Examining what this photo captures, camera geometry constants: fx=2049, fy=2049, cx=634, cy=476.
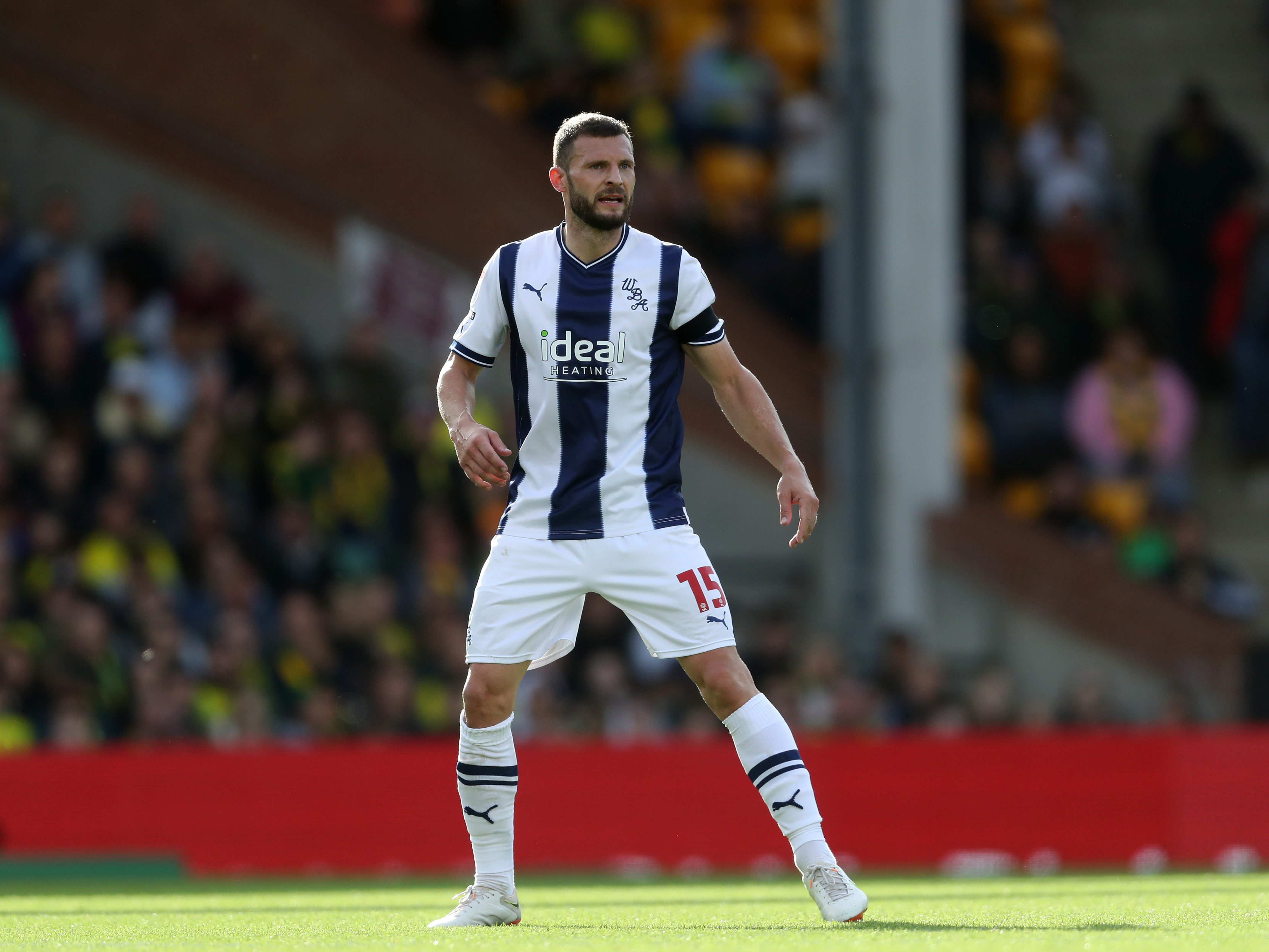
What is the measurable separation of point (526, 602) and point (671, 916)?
4.13 ft

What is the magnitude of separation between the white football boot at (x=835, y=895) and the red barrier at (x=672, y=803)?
480 centimetres

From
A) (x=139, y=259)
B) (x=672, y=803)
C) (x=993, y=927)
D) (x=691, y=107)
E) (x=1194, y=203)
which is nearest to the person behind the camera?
(x=993, y=927)

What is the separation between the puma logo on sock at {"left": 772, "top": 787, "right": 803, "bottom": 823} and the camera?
19.6 feet

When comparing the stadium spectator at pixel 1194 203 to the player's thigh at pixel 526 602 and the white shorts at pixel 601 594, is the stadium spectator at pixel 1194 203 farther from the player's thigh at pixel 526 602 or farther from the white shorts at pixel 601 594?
the player's thigh at pixel 526 602

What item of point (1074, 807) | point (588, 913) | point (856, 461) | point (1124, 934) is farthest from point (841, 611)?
point (1124, 934)

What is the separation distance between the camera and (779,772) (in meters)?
6.01

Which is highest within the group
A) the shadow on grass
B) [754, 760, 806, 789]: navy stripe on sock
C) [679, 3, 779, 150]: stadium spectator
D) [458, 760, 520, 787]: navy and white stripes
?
[679, 3, 779, 150]: stadium spectator

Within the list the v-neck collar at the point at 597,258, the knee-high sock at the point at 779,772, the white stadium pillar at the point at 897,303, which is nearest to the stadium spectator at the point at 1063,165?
the white stadium pillar at the point at 897,303

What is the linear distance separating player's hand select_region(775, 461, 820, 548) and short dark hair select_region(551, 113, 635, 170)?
1.10 metres

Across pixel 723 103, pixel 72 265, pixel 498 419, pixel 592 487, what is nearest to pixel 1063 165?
pixel 723 103

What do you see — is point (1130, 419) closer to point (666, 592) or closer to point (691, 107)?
point (691, 107)

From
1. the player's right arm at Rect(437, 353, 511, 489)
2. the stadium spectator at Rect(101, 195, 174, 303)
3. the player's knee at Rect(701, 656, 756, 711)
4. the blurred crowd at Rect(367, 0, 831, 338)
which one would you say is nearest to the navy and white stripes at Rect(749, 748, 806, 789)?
the player's knee at Rect(701, 656, 756, 711)

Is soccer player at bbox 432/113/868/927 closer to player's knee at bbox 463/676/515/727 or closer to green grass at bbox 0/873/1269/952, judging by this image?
player's knee at bbox 463/676/515/727

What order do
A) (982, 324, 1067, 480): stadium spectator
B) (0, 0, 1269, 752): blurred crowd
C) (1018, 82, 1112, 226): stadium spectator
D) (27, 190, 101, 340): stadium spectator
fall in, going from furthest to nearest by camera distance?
(1018, 82, 1112, 226): stadium spectator, (982, 324, 1067, 480): stadium spectator, (27, 190, 101, 340): stadium spectator, (0, 0, 1269, 752): blurred crowd
